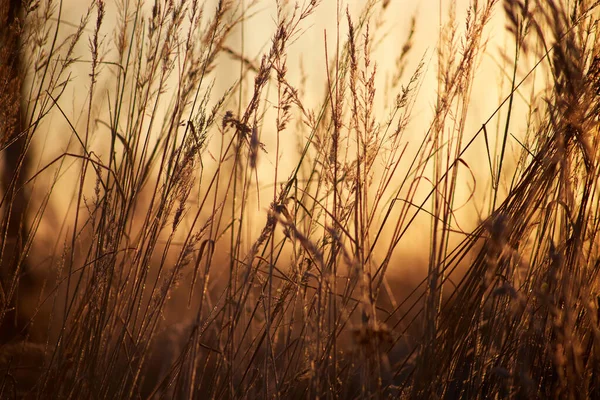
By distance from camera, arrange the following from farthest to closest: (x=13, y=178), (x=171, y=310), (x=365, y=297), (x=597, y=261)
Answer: (x=171, y=310), (x=13, y=178), (x=597, y=261), (x=365, y=297)

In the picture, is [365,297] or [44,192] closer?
[365,297]

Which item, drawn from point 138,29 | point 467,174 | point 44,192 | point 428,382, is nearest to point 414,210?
point 467,174

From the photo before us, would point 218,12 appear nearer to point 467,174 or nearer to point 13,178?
point 13,178

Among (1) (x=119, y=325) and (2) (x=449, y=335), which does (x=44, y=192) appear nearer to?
(1) (x=119, y=325)

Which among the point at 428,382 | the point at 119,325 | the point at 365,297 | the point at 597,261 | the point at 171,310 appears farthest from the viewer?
the point at 171,310

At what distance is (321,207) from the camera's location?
1638mm

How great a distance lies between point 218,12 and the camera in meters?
1.57

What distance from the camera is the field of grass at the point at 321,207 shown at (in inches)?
52.2

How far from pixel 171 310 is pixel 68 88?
0.82 m

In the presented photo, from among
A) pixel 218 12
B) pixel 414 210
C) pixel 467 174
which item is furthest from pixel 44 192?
pixel 467 174

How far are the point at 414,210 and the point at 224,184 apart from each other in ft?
1.71

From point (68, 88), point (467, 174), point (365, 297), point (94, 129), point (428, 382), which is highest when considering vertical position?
point (68, 88)

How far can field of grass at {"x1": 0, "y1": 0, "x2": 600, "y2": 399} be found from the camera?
1.33m

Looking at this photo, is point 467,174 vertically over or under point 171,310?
over
